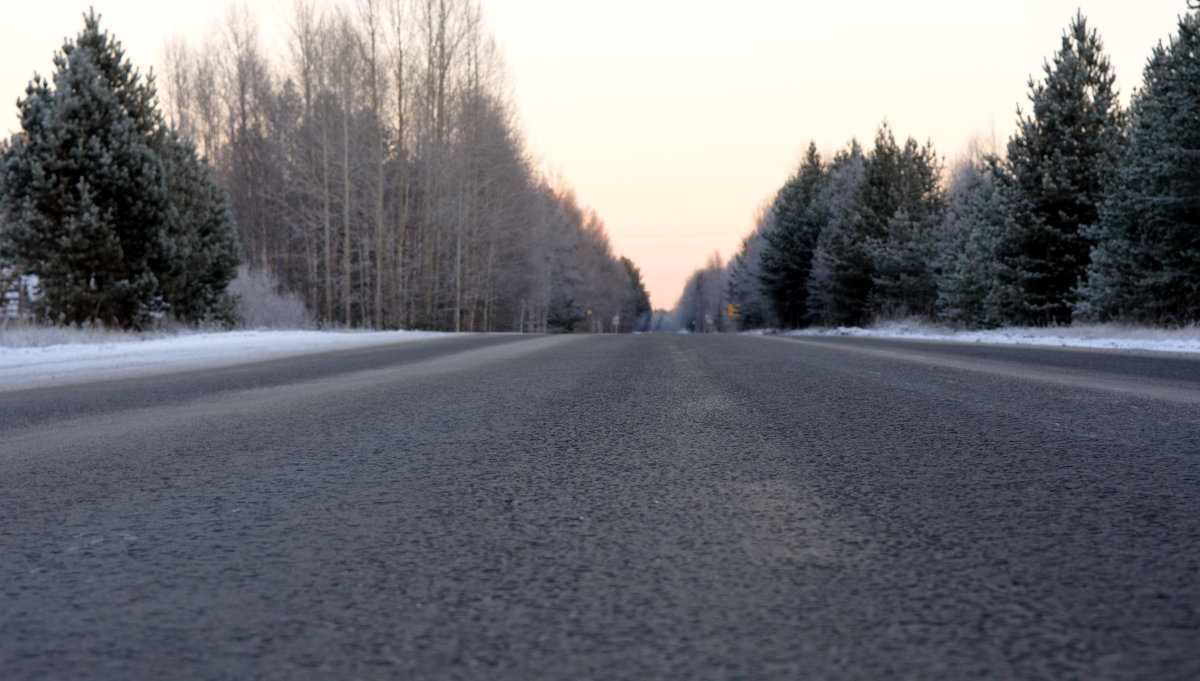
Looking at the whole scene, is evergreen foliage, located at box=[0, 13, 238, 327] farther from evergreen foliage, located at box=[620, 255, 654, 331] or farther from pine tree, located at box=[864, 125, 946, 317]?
evergreen foliage, located at box=[620, 255, 654, 331]

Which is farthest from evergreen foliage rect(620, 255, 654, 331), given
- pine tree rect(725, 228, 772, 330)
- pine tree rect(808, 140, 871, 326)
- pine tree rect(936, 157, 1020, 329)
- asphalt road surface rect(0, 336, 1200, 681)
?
asphalt road surface rect(0, 336, 1200, 681)

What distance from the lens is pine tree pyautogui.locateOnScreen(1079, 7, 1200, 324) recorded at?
18.4m

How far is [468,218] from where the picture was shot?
4250 centimetres

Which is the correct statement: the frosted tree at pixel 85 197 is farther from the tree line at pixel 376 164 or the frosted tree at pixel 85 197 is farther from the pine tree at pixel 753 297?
the pine tree at pixel 753 297

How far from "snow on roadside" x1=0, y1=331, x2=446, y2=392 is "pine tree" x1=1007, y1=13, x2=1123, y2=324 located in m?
19.3

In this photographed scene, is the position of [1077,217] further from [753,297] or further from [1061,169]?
[753,297]

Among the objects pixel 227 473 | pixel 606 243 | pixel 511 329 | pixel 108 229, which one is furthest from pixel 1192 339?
pixel 606 243

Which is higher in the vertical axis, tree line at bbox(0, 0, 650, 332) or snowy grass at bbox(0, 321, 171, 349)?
tree line at bbox(0, 0, 650, 332)

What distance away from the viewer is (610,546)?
2240 mm

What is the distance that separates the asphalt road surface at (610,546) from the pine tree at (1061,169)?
832 inches

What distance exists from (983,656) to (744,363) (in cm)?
855

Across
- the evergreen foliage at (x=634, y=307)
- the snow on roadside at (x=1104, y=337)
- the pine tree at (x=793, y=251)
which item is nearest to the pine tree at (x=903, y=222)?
the pine tree at (x=793, y=251)

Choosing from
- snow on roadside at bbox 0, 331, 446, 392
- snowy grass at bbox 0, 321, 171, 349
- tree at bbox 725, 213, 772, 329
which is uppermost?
tree at bbox 725, 213, 772, 329

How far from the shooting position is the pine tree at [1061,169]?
23.5m
